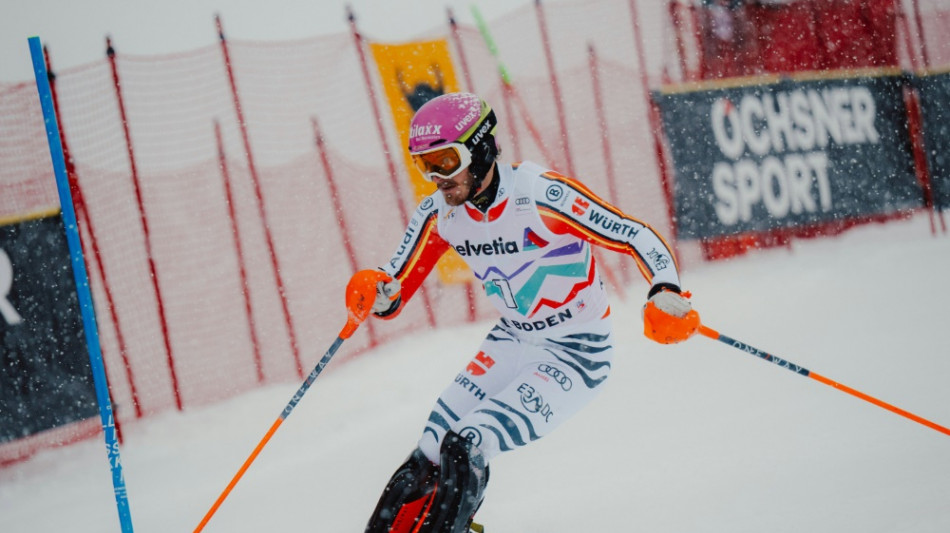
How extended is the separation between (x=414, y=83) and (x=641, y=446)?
437 centimetres

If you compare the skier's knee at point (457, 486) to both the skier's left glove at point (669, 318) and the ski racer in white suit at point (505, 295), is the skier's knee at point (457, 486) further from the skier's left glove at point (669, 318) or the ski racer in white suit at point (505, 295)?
the skier's left glove at point (669, 318)

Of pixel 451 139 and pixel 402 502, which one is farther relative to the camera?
pixel 451 139

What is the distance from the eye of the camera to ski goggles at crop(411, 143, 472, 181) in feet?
10.2

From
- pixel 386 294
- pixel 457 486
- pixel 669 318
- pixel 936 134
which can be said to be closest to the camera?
pixel 457 486

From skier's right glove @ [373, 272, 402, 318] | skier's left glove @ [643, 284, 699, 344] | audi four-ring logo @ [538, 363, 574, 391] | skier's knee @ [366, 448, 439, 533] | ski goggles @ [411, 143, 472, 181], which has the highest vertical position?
ski goggles @ [411, 143, 472, 181]

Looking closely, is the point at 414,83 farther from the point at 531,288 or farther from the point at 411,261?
the point at 531,288

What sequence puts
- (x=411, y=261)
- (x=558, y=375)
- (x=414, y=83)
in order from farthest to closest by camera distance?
1. (x=414, y=83)
2. (x=411, y=261)
3. (x=558, y=375)

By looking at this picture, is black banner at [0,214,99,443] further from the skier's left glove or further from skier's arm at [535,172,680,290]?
the skier's left glove

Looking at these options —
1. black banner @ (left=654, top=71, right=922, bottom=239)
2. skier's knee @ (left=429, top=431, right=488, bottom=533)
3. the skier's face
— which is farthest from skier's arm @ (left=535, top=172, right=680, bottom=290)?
black banner @ (left=654, top=71, right=922, bottom=239)

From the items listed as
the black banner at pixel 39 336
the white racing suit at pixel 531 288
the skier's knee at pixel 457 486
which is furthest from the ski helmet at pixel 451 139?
the black banner at pixel 39 336

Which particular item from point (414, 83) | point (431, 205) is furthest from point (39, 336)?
point (414, 83)

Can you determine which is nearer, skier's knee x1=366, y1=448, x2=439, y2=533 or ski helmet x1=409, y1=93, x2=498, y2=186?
skier's knee x1=366, y1=448, x2=439, y2=533

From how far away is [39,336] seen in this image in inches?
228

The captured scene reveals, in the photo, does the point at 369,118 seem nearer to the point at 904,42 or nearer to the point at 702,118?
the point at 702,118
